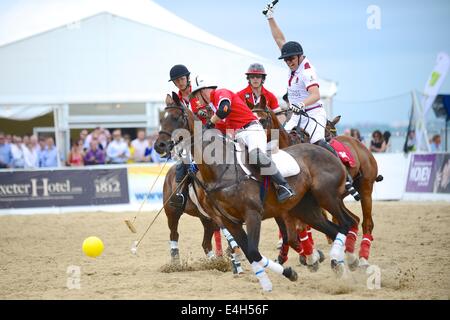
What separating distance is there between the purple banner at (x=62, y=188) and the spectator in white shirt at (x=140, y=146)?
1203 millimetres

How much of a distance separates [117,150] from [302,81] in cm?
1087

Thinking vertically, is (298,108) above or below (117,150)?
above

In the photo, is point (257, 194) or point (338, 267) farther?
point (338, 267)

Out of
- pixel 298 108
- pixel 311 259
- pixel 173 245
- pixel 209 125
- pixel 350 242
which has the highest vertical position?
pixel 298 108

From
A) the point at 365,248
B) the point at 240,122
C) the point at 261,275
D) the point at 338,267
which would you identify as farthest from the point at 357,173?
the point at 261,275

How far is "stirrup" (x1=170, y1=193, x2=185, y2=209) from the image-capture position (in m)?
10.4

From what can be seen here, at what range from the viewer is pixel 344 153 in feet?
33.7

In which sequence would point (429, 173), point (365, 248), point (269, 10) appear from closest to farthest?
point (365, 248), point (269, 10), point (429, 173)

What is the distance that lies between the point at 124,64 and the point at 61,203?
4.79 meters

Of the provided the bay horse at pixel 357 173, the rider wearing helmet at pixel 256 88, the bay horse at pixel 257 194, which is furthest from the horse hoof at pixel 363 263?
the rider wearing helmet at pixel 256 88

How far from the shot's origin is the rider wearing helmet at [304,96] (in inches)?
394

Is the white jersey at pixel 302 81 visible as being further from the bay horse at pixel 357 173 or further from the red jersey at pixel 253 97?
the bay horse at pixel 357 173

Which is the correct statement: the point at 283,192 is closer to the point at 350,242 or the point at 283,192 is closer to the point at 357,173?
the point at 350,242
